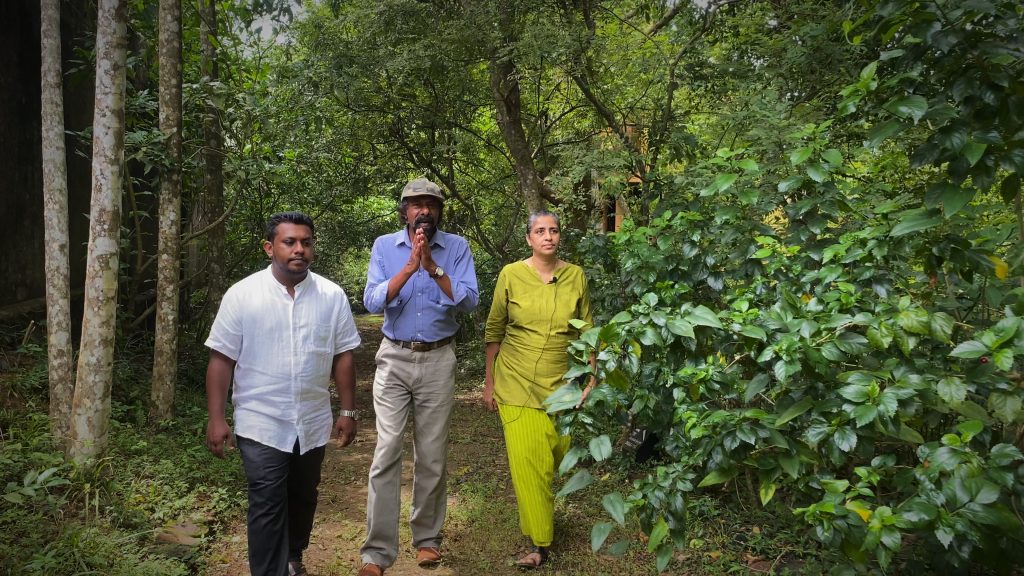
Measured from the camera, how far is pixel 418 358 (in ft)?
13.5

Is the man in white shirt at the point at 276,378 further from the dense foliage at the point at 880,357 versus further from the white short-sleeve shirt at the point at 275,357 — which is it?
the dense foliage at the point at 880,357

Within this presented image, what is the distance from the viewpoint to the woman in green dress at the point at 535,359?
4133 mm

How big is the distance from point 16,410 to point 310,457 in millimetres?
3161

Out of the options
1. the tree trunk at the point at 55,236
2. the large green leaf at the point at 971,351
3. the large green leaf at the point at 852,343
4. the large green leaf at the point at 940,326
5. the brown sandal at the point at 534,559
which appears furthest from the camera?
the tree trunk at the point at 55,236

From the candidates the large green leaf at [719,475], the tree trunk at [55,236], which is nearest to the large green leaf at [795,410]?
the large green leaf at [719,475]

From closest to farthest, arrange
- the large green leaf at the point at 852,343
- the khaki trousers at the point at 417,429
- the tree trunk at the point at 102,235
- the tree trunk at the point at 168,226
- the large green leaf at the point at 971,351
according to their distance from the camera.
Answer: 1. the large green leaf at the point at 971,351
2. the large green leaf at the point at 852,343
3. the khaki trousers at the point at 417,429
4. the tree trunk at the point at 102,235
5. the tree trunk at the point at 168,226

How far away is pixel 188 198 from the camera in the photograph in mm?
8641

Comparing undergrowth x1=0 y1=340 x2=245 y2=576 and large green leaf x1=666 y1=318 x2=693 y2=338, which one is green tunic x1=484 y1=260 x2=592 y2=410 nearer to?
large green leaf x1=666 y1=318 x2=693 y2=338

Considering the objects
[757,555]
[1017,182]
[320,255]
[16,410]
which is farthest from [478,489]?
[320,255]

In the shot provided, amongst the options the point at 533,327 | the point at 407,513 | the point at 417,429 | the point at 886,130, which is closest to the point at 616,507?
the point at 886,130

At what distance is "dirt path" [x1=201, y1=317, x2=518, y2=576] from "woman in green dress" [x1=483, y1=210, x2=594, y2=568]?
17.7 inches

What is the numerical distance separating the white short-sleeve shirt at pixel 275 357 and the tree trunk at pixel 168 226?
2.96m

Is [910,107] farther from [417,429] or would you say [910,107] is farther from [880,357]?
[417,429]

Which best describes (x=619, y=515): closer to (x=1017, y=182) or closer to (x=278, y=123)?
(x=1017, y=182)
